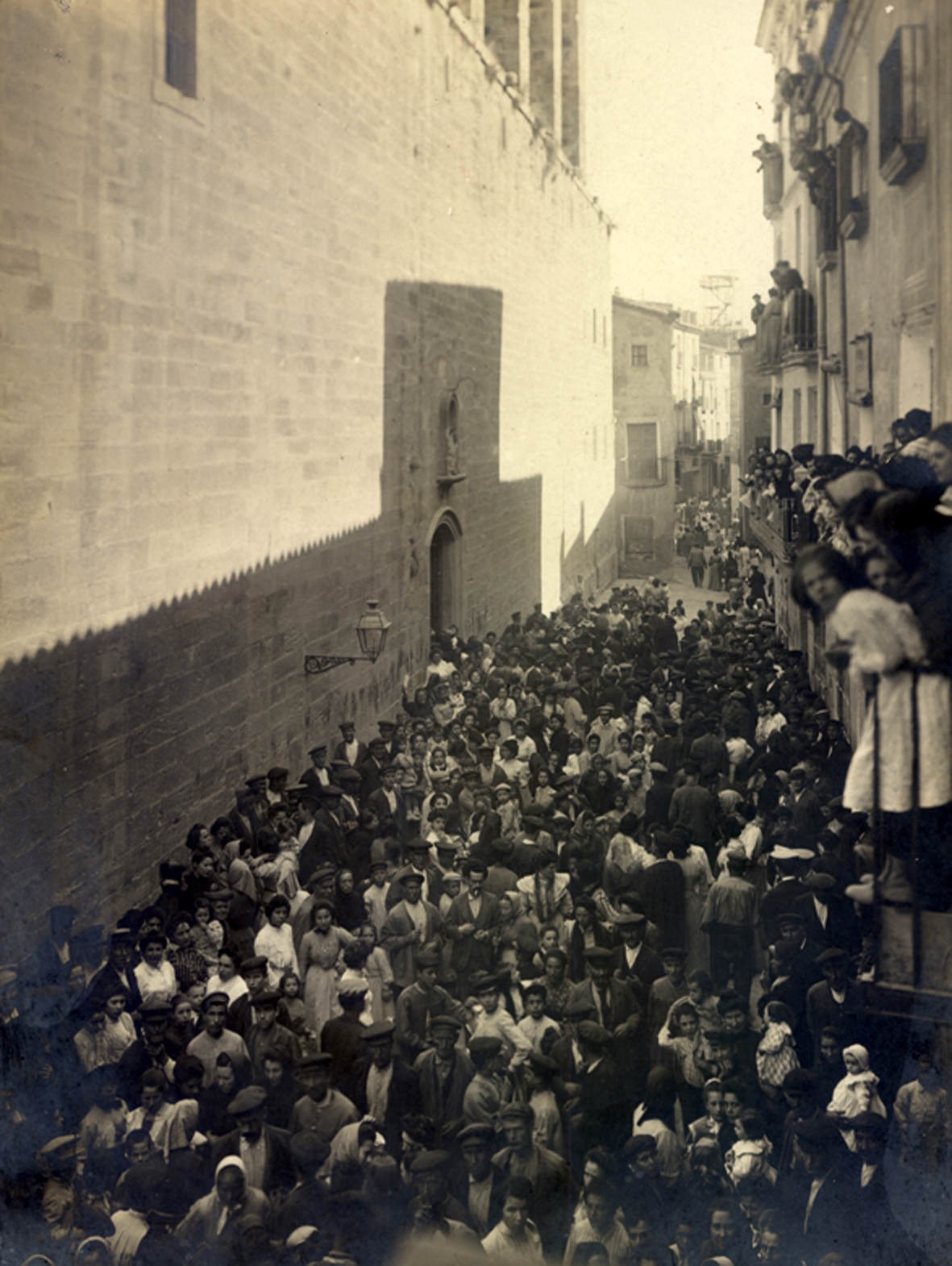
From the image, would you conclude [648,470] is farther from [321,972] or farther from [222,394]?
[321,972]

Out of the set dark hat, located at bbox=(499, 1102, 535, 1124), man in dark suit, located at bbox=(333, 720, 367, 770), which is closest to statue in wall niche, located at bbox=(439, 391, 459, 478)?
man in dark suit, located at bbox=(333, 720, 367, 770)

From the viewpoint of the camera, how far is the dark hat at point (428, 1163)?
596cm

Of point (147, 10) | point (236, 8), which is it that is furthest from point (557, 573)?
point (147, 10)

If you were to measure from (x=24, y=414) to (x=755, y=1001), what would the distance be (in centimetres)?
567

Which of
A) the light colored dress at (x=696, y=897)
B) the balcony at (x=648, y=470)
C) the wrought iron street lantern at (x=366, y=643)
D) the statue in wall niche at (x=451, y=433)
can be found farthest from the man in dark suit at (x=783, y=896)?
the statue in wall niche at (x=451, y=433)

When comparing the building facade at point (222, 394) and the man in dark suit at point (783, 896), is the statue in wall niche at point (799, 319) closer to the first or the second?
the building facade at point (222, 394)

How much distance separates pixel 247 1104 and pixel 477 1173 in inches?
45.8

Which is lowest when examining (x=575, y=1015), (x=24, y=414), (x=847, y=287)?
(x=575, y=1015)

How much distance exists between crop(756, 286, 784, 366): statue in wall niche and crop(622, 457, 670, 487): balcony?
1766 millimetres

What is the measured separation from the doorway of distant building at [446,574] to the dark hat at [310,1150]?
11.0 meters

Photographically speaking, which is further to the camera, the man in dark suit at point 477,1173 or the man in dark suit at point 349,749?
the man in dark suit at point 349,749

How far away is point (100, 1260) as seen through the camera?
6.02m

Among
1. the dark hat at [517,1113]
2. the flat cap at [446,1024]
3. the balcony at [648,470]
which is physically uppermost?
the balcony at [648,470]

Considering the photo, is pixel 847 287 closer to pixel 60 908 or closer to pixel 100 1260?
pixel 60 908
